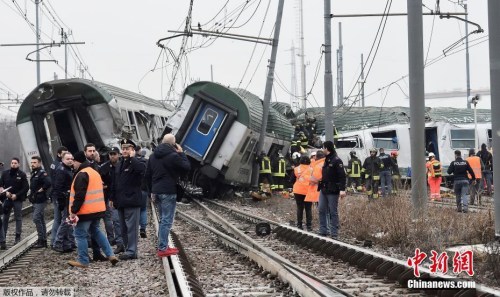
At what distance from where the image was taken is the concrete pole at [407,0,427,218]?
1259 cm

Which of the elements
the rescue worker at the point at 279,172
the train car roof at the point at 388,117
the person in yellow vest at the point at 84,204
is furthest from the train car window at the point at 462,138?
the person in yellow vest at the point at 84,204

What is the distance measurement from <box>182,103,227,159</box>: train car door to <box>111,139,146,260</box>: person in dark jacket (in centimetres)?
1031

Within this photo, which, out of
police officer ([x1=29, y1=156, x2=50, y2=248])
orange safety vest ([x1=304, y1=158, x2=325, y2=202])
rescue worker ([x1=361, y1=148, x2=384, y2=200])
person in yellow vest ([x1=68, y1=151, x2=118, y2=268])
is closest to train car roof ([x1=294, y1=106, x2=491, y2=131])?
rescue worker ([x1=361, y1=148, x2=384, y2=200])

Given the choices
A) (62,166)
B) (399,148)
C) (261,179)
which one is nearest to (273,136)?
(261,179)

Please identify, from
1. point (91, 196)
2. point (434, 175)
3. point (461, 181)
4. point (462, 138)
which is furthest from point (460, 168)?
point (462, 138)

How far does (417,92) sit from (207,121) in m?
9.38

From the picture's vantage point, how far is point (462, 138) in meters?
30.9

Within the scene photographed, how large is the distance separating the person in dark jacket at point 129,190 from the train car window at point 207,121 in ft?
34.0

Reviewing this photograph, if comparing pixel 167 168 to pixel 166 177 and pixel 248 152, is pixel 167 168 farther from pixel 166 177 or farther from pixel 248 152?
pixel 248 152

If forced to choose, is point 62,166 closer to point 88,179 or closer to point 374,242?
point 88,179

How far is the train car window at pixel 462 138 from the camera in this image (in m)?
30.8

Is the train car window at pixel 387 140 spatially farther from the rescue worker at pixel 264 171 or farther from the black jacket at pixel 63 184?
the black jacket at pixel 63 184

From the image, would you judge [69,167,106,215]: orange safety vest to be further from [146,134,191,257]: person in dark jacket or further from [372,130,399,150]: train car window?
[372,130,399,150]: train car window

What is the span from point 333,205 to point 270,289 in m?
4.76
